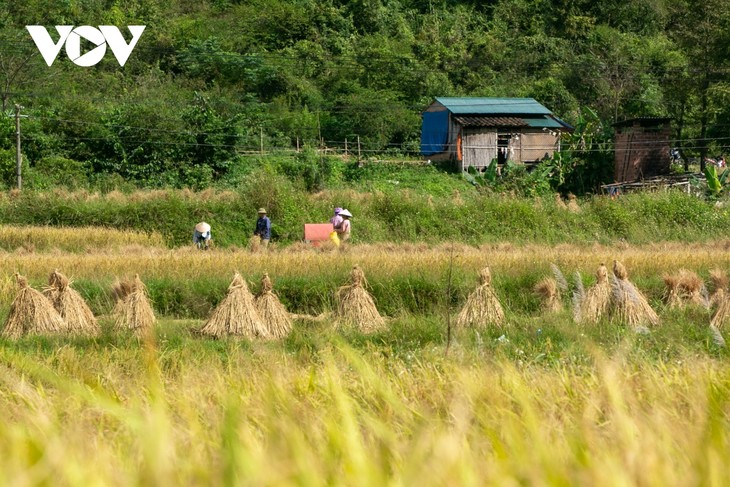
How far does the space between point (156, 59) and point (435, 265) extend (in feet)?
105

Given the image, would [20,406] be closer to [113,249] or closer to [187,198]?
[113,249]

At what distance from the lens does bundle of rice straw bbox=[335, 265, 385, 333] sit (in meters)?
12.2

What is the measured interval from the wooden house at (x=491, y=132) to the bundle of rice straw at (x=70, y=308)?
23.5 m

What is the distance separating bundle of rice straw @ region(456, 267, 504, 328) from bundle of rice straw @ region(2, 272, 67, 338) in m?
4.59

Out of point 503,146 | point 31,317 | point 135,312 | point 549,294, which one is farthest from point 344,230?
point 503,146

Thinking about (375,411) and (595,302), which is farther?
(595,302)

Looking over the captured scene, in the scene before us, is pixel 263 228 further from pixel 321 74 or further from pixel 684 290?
pixel 321 74

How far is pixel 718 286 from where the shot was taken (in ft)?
41.1

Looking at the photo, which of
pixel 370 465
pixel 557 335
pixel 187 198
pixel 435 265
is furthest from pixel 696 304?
pixel 187 198

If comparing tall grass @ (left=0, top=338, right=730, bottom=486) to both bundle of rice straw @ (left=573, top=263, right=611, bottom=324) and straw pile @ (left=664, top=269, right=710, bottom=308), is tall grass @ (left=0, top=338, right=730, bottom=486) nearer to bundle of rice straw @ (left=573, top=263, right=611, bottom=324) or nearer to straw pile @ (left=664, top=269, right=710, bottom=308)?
bundle of rice straw @ (left=573, top=263, right=611, bottom=324)

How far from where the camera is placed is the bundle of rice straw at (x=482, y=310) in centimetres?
1191

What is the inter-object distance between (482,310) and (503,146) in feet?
78.8

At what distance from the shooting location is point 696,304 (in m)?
12.8

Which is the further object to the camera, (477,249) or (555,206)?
(555,206)
